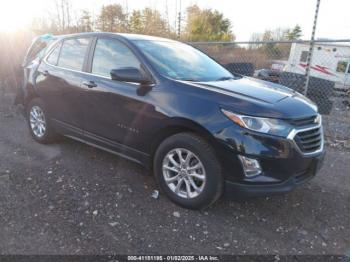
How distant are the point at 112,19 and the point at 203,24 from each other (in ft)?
33.1

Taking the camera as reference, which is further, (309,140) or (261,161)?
(309,140)

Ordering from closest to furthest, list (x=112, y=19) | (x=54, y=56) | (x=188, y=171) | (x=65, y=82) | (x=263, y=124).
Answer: (x=263, y=124)
(x=188, y=171)
(x=65, y=82)
(x=54, y=56)
(x=112, y=19)

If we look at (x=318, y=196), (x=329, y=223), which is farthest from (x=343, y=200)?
(x=329, y=223)

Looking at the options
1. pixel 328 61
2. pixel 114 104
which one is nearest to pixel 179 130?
pixel 114 104

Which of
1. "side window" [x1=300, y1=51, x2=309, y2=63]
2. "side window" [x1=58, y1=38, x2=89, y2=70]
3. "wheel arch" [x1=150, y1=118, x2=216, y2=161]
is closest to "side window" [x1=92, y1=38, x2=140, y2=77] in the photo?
"side window" [x1=58, y1=38, x2=89, y2=70]

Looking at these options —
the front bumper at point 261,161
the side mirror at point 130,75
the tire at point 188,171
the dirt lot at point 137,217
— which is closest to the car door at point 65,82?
the dirt lot at point 137,217

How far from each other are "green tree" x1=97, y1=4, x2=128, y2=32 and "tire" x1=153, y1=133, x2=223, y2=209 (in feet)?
76.7

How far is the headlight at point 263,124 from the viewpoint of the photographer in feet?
9.25

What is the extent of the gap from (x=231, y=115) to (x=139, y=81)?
1.11 meters

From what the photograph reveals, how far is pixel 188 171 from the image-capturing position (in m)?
3.20

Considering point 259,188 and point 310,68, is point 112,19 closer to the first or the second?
point 310,68

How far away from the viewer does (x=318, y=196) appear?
369 cm

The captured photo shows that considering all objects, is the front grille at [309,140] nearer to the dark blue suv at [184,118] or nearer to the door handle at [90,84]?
the dark blue suv at [184,118]

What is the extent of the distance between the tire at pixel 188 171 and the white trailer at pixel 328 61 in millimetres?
16232
